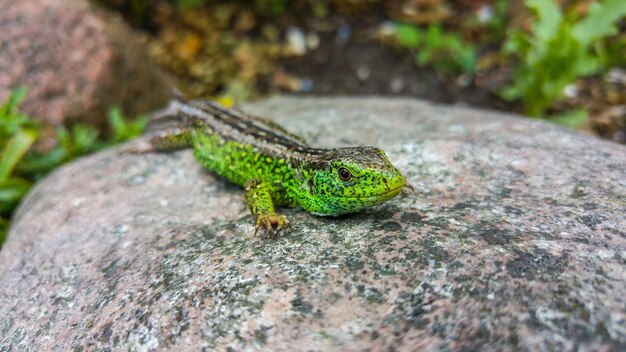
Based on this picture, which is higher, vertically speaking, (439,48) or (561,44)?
(561,44)

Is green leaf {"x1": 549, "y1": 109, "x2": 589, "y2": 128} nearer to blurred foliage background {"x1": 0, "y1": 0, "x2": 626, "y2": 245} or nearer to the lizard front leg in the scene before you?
blurred foliage background {"x1": 0, "y1": 0, "x2": 626, "y2": 245}

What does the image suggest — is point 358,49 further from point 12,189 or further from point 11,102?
point 12,189

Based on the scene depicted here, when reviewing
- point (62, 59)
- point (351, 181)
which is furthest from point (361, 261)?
point (62, 59)

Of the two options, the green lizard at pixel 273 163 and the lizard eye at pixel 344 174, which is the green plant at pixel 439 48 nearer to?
the green lizard at pixel 273 163

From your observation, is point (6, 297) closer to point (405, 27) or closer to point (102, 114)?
point (102, 114)

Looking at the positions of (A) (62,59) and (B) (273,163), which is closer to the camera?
(B) (273,163)

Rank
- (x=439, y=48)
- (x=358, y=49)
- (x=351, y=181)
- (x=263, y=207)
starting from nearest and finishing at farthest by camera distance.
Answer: (x=351, y=181)
(x=263, y=207)
(x=439, y=48)
(x=358, y=49)

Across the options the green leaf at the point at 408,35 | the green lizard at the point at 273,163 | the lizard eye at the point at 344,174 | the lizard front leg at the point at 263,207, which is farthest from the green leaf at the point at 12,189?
the green leaf at the point at 408,35

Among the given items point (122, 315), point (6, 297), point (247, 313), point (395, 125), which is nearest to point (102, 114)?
point (6, 297)
